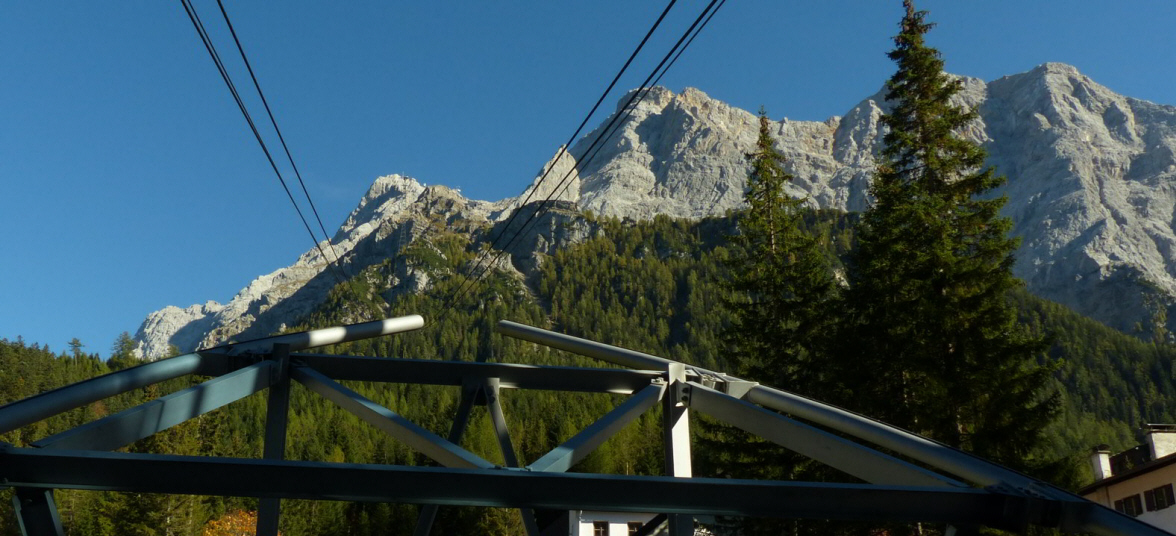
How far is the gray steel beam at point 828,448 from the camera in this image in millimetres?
5910

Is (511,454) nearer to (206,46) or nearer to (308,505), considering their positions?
(206,46)

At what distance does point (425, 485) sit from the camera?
15.9 feet

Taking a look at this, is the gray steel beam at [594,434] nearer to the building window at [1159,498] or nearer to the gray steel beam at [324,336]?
the gray steel beam at [324,336]

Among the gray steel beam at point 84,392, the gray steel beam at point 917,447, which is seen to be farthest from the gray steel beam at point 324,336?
the gray steel beam at point 917,447

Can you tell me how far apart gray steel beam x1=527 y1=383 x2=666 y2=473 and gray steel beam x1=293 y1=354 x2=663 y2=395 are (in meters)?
0.40

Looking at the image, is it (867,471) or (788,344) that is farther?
(788,344)

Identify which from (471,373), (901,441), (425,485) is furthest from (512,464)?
A: (425,485)

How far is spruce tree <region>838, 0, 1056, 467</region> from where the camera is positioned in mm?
19578

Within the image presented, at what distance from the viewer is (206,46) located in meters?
8.68

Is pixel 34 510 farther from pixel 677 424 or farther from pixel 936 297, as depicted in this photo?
pixel 936 297

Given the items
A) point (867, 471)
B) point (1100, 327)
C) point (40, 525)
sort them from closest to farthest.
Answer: point (40, 525), point (867, 471), point (1100, 327)

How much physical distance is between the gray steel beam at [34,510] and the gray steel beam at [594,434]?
2.61m

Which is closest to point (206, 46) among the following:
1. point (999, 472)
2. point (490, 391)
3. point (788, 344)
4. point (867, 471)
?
point (490, 391)

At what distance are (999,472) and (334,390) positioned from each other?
5004 millimetres
